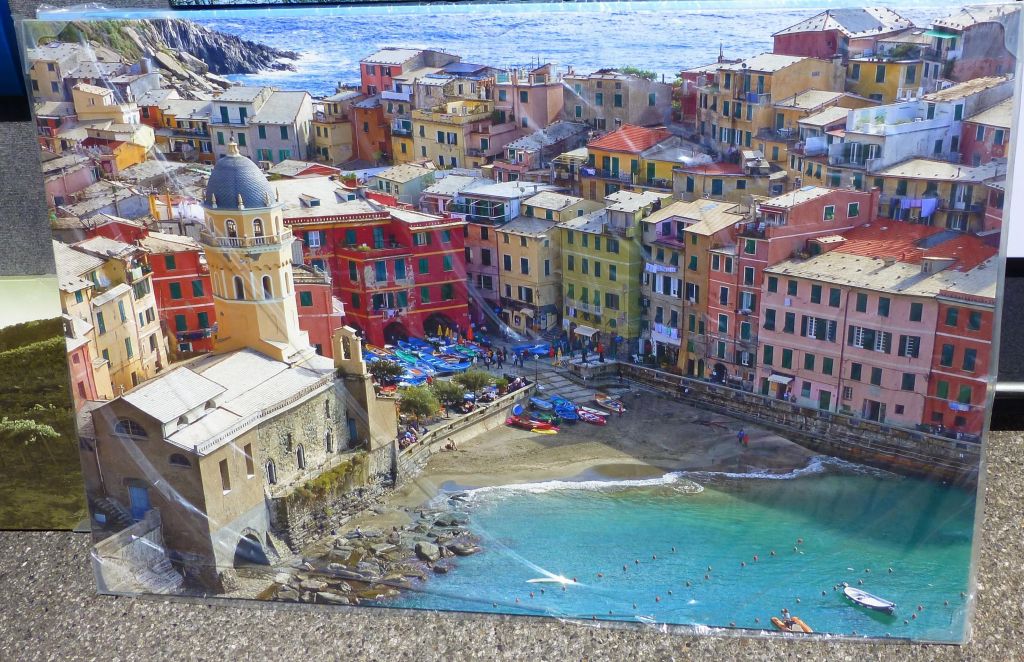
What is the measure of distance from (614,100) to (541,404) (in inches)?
44.1

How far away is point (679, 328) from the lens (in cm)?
371

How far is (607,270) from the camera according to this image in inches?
148

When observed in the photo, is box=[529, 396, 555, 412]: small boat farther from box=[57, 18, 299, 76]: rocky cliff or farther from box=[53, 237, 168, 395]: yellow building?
box=[57, 18, 299, 76]: rocky cliff

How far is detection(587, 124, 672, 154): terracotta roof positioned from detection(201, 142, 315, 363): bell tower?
1.20 m

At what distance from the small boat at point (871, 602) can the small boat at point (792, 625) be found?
19cm

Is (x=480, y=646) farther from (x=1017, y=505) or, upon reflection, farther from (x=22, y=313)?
(x=22, y=313)

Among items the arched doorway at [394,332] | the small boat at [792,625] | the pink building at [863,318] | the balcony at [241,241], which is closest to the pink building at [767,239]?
the pink building at [863,318]

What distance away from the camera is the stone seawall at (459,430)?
3.86m

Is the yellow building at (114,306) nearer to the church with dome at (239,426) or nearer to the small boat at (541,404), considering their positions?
the church with dome at (239,426)

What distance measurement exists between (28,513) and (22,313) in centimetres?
104

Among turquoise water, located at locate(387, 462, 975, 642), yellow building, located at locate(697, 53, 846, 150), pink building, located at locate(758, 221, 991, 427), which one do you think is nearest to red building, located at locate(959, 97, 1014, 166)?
pink building, located at locate(758, 221, 991, 427)

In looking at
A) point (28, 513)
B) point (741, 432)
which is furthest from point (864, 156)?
point (28, 513)

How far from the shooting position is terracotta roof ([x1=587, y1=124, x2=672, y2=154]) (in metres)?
3.66

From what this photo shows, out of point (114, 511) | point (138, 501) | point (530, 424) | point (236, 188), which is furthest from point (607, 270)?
point (114, 511)
